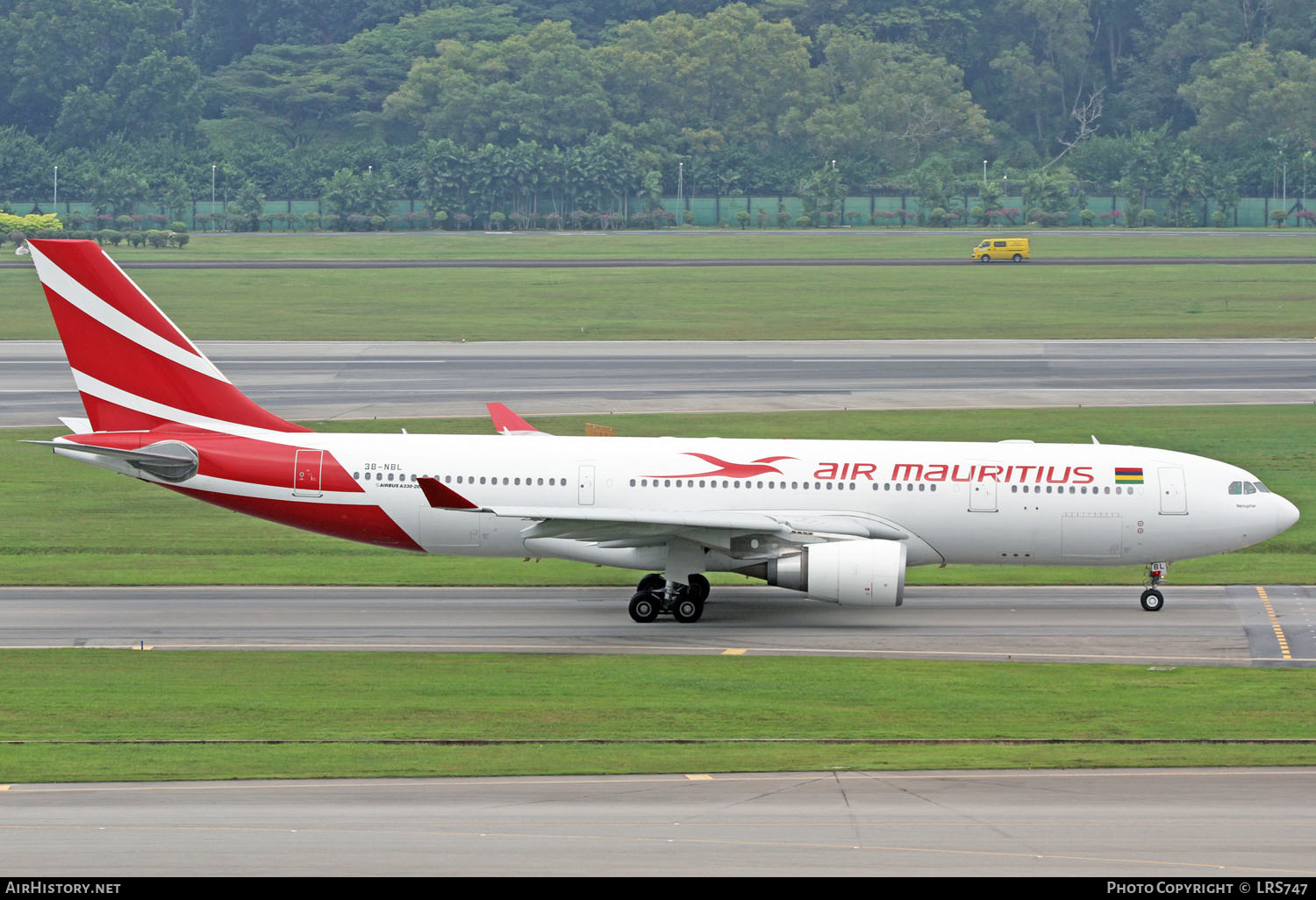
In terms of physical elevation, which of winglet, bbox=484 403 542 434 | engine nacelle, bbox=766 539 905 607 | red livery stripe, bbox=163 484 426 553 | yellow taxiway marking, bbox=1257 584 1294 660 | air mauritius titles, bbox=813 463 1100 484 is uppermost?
winglet, bbox=484 403 542 434

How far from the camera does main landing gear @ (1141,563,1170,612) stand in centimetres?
3762

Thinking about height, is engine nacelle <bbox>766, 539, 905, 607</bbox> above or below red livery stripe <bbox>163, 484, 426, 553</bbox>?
below

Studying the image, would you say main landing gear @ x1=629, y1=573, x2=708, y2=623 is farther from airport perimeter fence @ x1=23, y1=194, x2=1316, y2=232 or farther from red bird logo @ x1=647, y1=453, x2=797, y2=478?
airport perimeter fence @ x1=23, y1=194, x2=1316, y2=232

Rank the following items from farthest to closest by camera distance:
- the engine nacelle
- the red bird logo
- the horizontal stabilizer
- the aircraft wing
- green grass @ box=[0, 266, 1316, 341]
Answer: green grass @ box=[0, 266, 1316, 341]
the red bird logo
the horizontal stabilizer
the aircraft wing
the engine nacelle

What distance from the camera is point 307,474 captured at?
3728 centimetres

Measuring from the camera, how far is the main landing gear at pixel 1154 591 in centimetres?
3762

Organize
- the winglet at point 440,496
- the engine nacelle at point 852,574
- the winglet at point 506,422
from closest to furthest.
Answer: the winglet at point 440,496 → the engine nacelle at point 852,574 → the winglet at point 506,422

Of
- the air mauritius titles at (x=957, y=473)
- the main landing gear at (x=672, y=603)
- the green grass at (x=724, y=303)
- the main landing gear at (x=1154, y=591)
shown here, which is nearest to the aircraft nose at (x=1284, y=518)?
the main landing gear at (x=1154, y=591)

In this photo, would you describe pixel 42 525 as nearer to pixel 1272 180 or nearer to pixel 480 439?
pixel 480 439

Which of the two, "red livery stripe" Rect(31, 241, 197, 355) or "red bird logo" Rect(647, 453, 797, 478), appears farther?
"red bird logo" Rect(647, 453, 797, 478)

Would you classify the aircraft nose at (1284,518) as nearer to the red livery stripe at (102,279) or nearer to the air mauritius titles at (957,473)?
the air mauritius titles at (957,473)

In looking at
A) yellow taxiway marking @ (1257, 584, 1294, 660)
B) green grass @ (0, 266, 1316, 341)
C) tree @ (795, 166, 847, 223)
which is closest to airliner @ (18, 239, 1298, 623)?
yellow taxiway marking @ (1257, 584, 1294, 660)

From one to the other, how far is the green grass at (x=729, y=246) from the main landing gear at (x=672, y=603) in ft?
332

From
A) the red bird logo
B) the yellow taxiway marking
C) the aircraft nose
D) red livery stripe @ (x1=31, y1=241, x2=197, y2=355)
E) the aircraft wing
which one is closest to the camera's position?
the yellow taxiway marking
